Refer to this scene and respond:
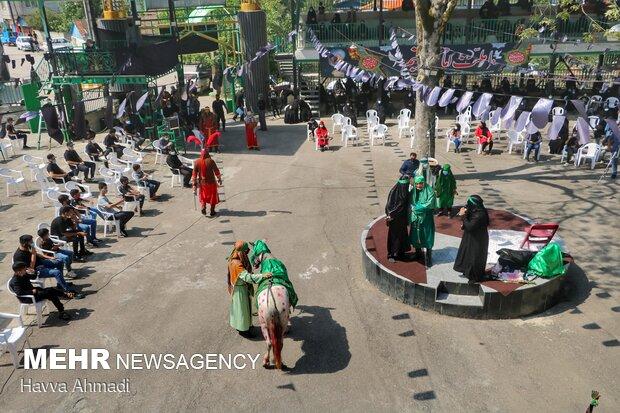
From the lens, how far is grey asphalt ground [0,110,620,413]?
6.52 m

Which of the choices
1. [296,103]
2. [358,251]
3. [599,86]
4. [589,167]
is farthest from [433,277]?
[599,86]

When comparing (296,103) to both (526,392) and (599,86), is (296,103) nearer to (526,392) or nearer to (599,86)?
(599,86)

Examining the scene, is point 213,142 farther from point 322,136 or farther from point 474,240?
point 474,240

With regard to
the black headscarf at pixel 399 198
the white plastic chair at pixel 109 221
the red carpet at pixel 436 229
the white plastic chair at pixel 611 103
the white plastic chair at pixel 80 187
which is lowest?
the red carpet at pixel 436 229

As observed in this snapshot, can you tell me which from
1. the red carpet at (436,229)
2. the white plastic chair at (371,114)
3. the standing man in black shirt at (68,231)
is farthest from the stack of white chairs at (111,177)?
the white plastic chair at (371,114)

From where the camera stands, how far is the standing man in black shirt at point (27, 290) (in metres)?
7.77

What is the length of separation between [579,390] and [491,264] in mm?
2885

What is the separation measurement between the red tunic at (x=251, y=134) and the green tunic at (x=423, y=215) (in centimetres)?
1023

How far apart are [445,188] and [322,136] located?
290 inches

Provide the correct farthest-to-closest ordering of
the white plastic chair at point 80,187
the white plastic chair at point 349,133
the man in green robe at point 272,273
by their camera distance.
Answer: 1. the white plastic chair at point 349,133
2. the white plastic chair at point 80,187
3. the man in green robe at point 272,273

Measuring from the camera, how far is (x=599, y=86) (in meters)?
23.6

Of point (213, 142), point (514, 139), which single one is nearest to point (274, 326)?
point (213, 142)

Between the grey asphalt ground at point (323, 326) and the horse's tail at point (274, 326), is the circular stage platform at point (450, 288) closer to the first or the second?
the grey asphalt ground at point (323, 326)

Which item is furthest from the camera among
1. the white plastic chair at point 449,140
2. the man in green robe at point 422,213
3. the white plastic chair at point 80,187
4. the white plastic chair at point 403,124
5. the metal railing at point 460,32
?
the metal railing at point 460,32
